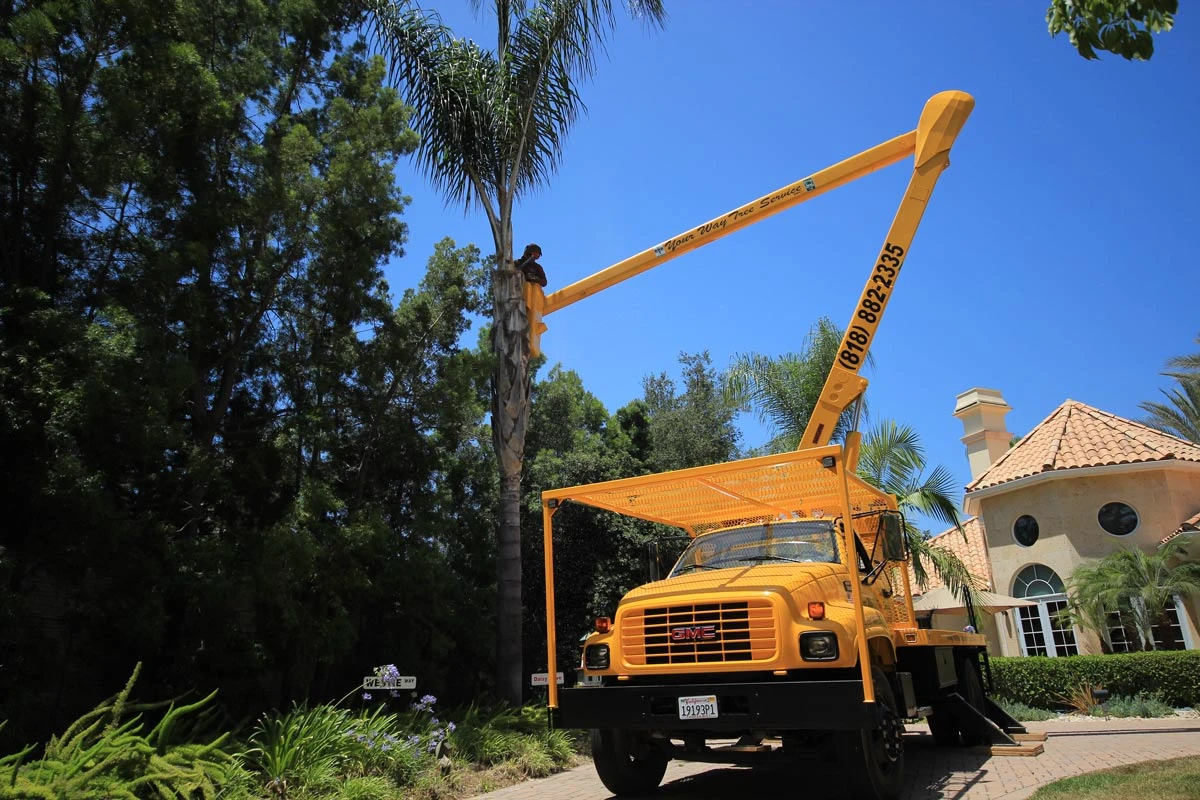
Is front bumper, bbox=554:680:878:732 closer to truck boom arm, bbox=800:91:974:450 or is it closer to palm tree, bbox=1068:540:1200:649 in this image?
truck boom arm, bbox=800:91:974:450

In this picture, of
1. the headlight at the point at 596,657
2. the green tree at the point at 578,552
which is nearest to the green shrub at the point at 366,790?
the headlight at the point at 596,657

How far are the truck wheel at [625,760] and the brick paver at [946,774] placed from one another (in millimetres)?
213

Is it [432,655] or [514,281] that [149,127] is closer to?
[514,281]

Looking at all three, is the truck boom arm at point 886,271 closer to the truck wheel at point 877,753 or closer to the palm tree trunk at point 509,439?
the truck wheel at point 877,753

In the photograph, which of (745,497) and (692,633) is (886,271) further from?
(692,633)

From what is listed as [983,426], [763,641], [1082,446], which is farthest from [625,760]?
[983,426]

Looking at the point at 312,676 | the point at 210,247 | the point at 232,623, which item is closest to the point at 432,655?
the point at 312,676

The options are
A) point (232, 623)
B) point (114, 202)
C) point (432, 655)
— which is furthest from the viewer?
point (432, 655)

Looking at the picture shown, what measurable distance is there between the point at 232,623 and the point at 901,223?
997 centimetres

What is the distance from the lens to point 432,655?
47.2 ft

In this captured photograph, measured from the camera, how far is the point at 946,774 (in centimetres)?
773

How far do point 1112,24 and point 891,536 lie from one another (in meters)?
4.69

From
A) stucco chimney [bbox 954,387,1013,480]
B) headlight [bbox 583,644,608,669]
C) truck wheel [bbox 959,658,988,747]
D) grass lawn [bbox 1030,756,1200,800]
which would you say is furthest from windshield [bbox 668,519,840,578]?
stucco chimney [bbox 954,387,1013,480]

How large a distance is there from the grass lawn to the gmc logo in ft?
8.70
